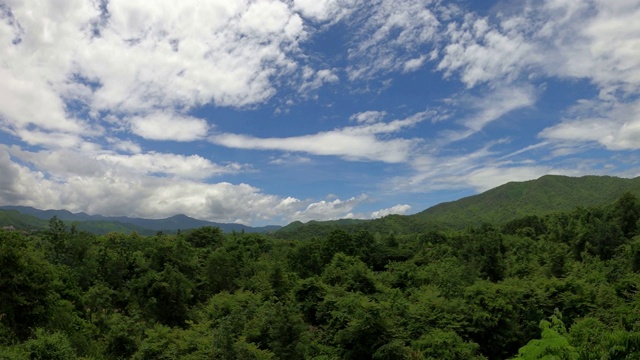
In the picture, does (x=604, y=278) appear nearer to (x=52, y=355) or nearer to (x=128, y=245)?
(x=52, y=355)

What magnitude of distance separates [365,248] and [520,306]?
44.7 metres

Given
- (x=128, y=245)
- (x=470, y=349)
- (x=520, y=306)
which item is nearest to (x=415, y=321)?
(x=470, y=349)

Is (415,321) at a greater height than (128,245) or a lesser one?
lesser

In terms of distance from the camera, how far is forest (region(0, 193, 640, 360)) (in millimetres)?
23516

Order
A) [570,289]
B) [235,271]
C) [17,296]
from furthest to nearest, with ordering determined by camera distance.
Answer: [235,271]
[570,289]
[17,296]

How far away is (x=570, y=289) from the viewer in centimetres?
3772

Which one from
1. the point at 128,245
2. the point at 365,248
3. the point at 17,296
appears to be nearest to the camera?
the point at 17,296

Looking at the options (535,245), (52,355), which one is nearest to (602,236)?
(535,245)

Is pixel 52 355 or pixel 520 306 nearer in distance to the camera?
pixel 52 355

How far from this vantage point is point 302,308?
44.3m

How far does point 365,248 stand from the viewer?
259 ft

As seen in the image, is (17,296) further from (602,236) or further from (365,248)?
(602,236)

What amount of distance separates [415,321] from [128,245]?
5656 cm

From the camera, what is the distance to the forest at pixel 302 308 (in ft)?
77.2
